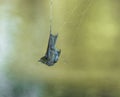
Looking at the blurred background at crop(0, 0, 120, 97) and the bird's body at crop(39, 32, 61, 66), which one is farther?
the blurred background at crop(0, 0, 120, 97)

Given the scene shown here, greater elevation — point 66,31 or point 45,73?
point 66,31

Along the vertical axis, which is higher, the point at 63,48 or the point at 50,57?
the point at 63,48

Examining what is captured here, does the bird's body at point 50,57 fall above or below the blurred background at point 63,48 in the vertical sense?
below

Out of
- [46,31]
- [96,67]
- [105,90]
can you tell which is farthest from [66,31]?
Answer: [105,90]

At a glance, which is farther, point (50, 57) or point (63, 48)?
point (63, 48)

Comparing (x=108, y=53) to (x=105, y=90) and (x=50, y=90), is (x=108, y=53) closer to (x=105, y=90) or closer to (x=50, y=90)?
(x=105, y=90)

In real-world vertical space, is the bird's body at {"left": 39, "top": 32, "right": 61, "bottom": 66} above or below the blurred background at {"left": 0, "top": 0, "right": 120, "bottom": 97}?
below

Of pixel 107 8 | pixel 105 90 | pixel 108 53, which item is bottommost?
pixel 105 90
